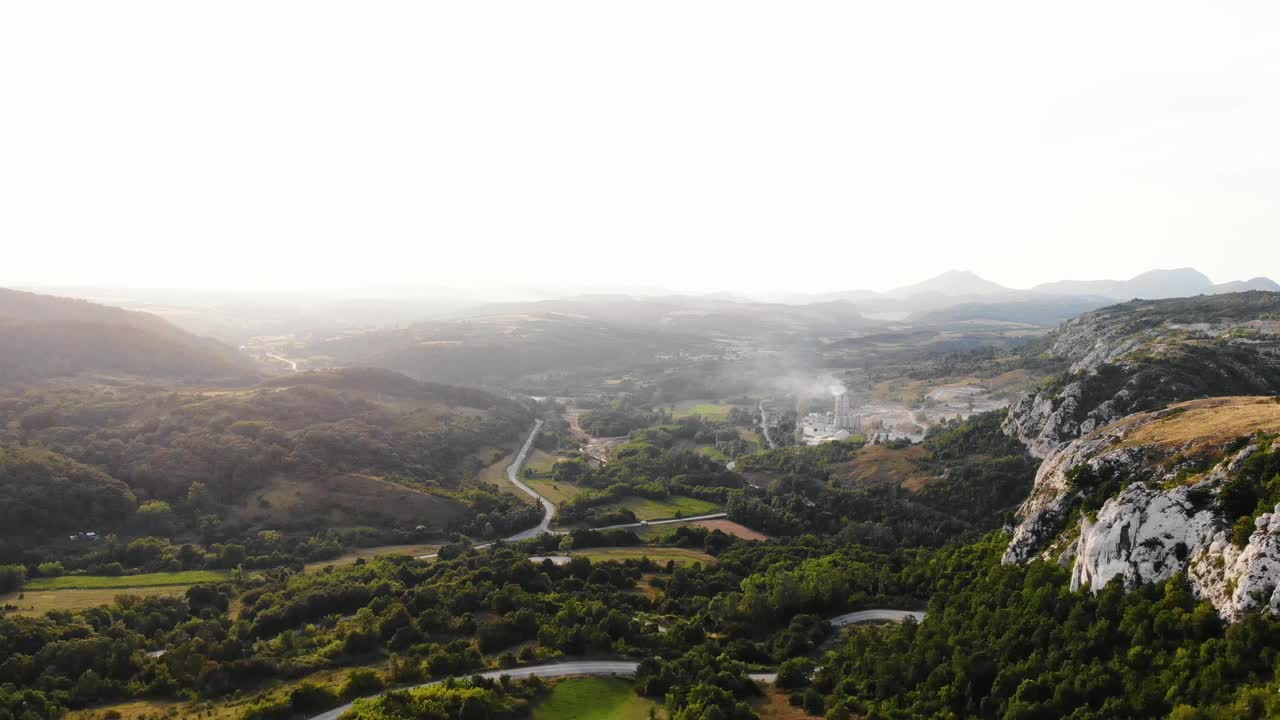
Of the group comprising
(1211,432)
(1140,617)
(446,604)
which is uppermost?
(1211,432)

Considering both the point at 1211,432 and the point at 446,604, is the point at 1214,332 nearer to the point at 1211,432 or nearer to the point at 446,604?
the point at 1211,432

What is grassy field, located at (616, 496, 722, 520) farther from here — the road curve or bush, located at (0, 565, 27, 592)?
bush, located at (0, 565, 27, 592)

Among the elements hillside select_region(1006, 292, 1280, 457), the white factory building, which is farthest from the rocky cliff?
the white factory building

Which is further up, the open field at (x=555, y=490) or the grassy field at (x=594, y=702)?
the grassy field at (x=594, y=702)

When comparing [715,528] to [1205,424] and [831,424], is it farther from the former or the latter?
[831,424]

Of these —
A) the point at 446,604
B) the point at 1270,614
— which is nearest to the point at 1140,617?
the point at 1270,614

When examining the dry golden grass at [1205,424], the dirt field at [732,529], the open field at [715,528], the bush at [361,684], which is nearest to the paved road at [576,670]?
the bush at [361,684]

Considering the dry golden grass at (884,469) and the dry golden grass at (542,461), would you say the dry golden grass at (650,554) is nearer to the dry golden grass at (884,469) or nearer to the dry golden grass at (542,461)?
the dry golden grass at (884,469)
